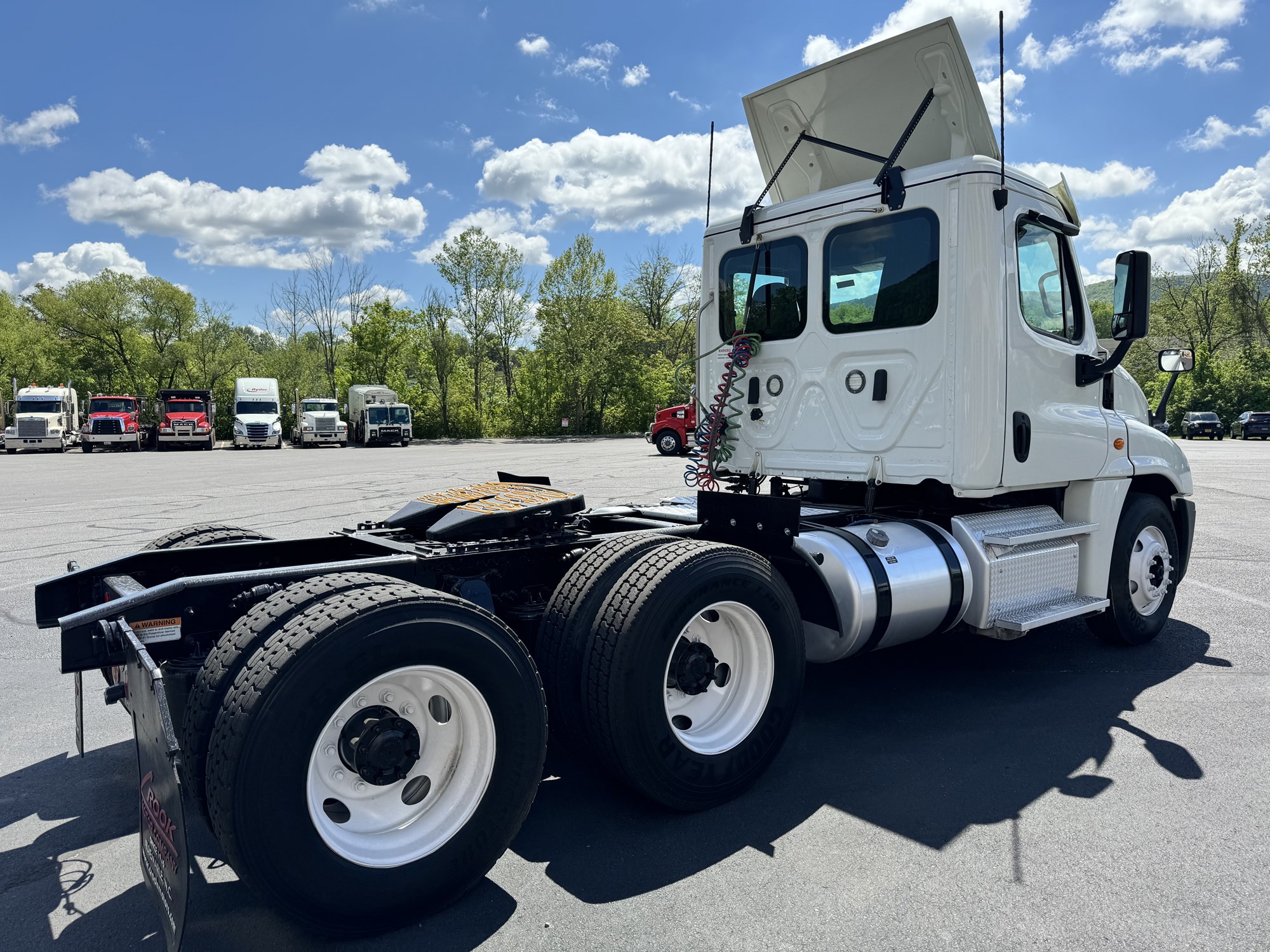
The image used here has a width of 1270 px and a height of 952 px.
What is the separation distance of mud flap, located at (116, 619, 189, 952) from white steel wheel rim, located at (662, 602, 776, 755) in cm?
180

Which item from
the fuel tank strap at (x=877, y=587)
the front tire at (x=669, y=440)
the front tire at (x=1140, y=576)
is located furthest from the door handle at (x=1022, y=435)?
the front tire at (x=669, y=440)

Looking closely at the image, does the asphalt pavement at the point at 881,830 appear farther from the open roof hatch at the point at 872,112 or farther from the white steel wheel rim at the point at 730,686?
the open roof hatch at the point at 872,112

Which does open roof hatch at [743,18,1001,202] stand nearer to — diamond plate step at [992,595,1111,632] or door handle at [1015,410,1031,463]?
door handle at [1015,410,1031,463]

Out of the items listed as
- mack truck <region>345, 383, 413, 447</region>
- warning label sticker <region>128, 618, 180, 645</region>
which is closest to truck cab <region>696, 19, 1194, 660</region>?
warning label sticker <region>128, 618, 180, 645</region>

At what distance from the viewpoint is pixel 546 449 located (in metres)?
33.6

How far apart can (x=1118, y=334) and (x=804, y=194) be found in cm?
211

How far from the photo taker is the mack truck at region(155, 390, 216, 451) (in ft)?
115

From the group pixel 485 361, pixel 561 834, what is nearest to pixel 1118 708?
pixel 561 834

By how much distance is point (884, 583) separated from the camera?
13.4ft

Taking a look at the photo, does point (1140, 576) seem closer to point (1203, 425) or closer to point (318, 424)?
point (318, 424)

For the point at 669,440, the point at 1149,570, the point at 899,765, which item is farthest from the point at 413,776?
the point at 669,440

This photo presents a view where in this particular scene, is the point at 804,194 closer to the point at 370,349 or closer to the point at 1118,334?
the point at 1118,334

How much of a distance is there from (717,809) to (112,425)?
39.5 metres

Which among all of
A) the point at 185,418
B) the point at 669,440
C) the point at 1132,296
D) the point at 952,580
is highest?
the point at 1132,296
